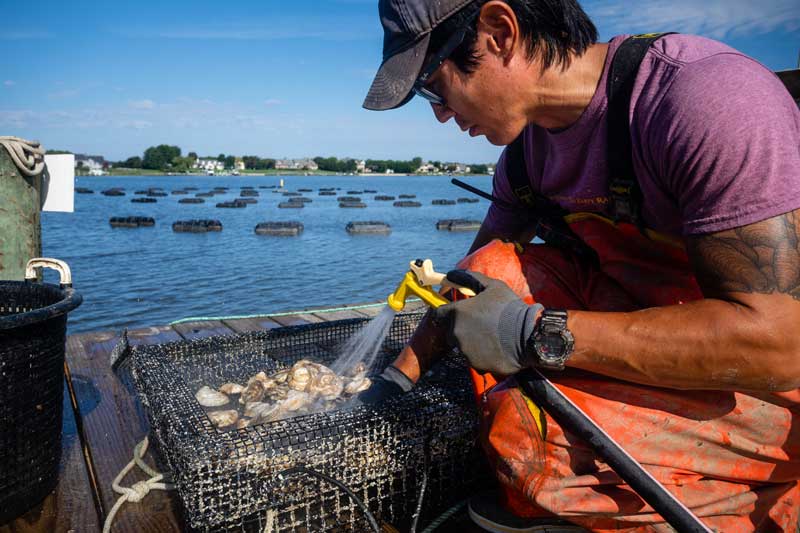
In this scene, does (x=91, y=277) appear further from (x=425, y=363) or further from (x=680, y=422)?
(x=680, y=422)

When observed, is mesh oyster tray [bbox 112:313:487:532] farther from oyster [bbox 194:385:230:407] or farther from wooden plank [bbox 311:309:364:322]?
wooden plank [bbox 311:309:364:322]

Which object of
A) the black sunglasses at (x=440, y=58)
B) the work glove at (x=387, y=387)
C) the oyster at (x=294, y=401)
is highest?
the black sunglasses at (x=440, y=58)

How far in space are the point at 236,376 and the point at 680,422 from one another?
6.89 feet

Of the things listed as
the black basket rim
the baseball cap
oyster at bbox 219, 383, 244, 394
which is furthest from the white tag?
the baseball cap

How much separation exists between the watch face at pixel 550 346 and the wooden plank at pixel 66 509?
1589 mm

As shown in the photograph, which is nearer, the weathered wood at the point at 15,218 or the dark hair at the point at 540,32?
the dark hair at the point at 540,32

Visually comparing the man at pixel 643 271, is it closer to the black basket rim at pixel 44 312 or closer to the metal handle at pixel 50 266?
the black basket rim at pixel 44 312

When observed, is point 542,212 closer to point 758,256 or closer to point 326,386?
point 758,256

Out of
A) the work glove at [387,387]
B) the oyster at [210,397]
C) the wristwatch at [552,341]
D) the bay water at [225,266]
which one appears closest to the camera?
the wristwatch at [552,341]

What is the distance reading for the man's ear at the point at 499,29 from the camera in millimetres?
1578

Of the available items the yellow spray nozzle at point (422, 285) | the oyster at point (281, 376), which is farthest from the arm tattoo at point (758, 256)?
the oyster at point (281, 376)

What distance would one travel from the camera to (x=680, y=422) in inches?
61.2

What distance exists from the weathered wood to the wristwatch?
282 centimetres

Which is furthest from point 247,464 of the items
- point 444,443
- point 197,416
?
point 444,443
